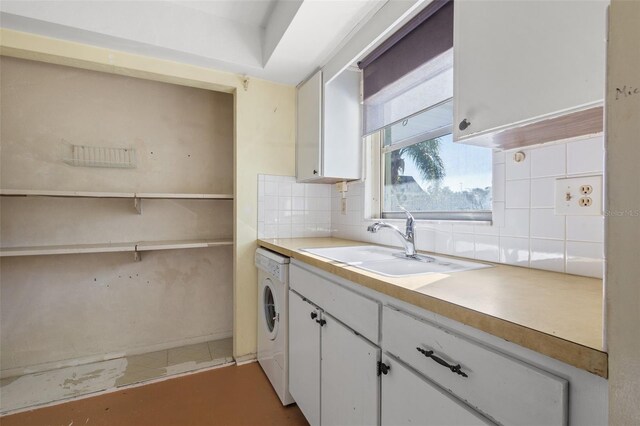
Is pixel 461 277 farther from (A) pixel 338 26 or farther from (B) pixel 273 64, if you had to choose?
(B) pixel 273 64

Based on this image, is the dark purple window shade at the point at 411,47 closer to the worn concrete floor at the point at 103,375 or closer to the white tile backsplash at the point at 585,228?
the white tile backsplash at the point at 585,228

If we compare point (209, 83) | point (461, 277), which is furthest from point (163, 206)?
point (461, 277)

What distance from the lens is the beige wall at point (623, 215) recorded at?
358mm

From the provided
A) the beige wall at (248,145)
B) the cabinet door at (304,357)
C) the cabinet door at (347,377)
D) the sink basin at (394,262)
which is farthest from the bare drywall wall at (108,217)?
the cabinet door at (347,377)

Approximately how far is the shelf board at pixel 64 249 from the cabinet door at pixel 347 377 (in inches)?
64.9

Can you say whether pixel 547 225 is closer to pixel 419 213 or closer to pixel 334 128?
pixel 419 213

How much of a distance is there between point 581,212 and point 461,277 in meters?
0.43

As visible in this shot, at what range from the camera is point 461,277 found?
0.97 m

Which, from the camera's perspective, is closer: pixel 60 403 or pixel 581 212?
pixel 581 212

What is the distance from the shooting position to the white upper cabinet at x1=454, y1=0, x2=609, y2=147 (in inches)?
26.9

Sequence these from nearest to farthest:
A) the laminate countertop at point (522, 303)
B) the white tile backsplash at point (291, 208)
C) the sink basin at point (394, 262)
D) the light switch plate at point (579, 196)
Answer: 1. the laminate countertop at point (522, 303)
2. the light switch plate at point (579, 196)
3. the sink basin at point (394, 262)
4. the white tile backsplash at point (291, 208)

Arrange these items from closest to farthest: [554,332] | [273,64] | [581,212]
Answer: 1. [554,332]
2. [581,212]
3. [273,64]

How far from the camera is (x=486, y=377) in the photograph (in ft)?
2.06

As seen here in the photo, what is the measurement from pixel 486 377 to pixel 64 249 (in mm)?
2424
